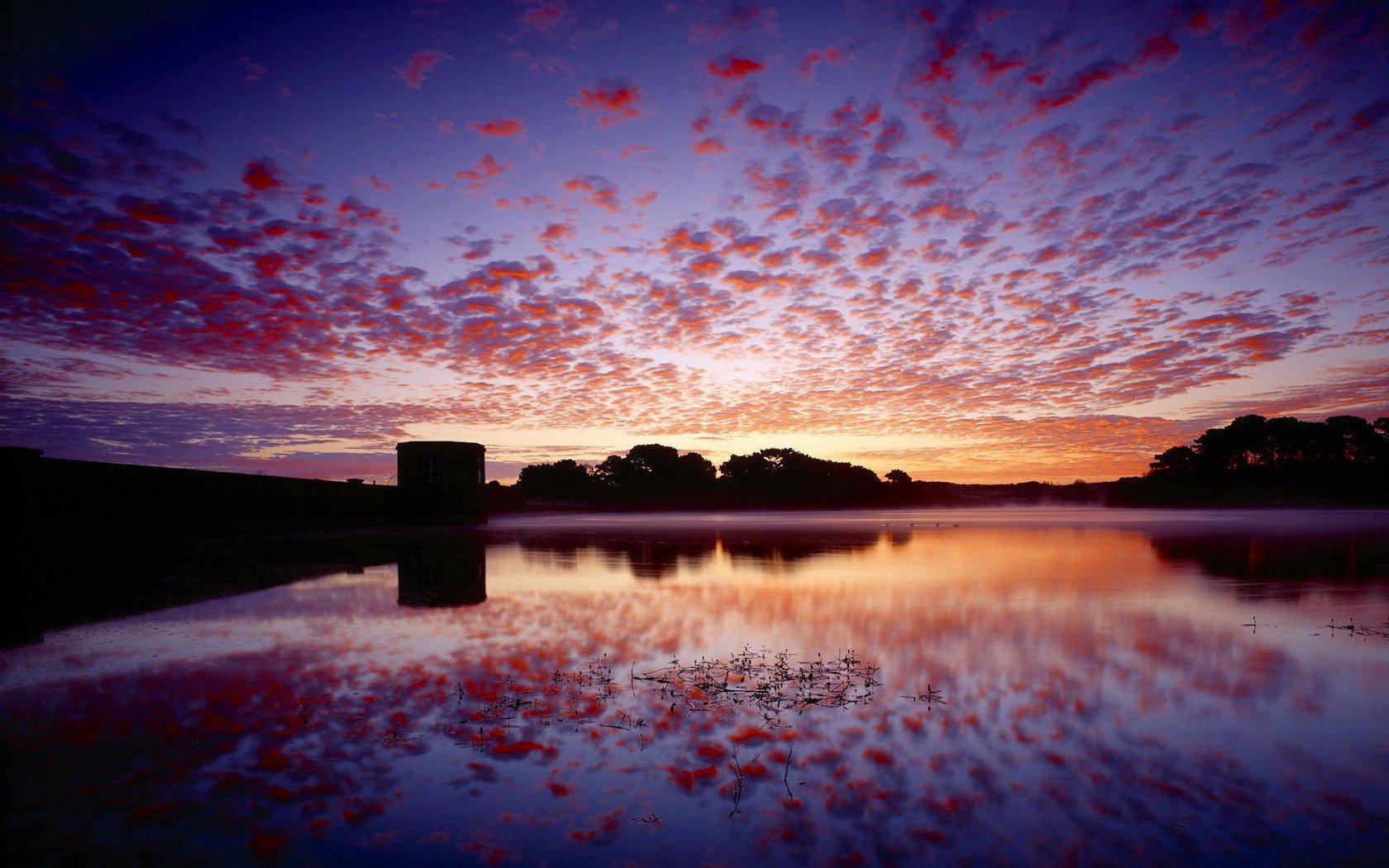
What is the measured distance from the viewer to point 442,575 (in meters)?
14.4

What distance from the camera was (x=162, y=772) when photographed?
4.24 metres

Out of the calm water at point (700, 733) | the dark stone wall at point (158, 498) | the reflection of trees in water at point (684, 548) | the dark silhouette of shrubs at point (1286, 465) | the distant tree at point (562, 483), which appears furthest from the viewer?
the distant tree at point (562, 483)

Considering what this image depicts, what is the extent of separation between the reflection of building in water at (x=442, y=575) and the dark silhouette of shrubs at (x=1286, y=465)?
110m

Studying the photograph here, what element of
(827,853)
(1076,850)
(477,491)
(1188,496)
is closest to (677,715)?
(827,853)

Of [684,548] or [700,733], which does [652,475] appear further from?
[700,733]

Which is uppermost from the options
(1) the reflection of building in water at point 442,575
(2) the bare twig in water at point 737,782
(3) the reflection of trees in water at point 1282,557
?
(1) the reflection of building in water at point 442,575

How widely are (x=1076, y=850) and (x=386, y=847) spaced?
370 centimetres

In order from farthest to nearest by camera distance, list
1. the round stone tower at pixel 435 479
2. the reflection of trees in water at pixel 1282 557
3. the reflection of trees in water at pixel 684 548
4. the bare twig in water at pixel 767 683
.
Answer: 1. the round stone tower at pixel 435 479
2. the reflection of trees in water at pixel 684 548
3. the reflection of trees in water at pixel 1282 557
4. the bare twig in water at pixel 767 683

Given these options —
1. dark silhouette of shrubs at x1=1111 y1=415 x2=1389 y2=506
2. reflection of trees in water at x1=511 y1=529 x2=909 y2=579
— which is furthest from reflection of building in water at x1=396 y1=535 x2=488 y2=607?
dark silhouette of shrubs at x1=1111 y1=415 x2=1389 y2=506

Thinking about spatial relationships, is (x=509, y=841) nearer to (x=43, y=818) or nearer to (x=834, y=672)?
(x=43, y=818)

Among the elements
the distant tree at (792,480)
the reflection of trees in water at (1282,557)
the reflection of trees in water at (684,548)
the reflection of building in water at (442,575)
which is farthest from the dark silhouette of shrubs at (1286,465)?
the reflection of building in water at (442,575)

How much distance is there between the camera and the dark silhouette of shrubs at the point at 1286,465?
296 feet

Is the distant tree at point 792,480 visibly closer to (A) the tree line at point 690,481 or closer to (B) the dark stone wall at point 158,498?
(A) the tree line at point 690,481

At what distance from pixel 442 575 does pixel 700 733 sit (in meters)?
11.0
